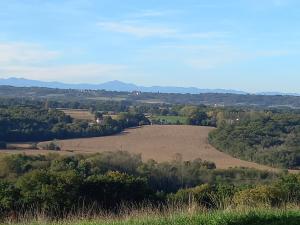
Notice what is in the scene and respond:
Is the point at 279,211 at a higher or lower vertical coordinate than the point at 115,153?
higher

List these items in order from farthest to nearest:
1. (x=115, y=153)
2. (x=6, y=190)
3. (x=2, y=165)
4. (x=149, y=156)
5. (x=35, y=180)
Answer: (x=149, y=156) → (x=115, y=153) → (x=2, y=165) → (x=35, y=180) → (x=6, y=190)

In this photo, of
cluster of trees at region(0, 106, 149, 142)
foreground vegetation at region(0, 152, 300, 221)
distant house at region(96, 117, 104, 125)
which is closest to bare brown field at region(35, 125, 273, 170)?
cluster of trees at region(0, 106, 149, 142)

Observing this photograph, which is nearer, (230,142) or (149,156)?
(149,156)

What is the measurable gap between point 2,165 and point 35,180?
37.3 feet

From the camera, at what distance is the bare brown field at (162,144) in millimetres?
41594

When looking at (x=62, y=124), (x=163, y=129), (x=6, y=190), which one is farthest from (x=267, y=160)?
(x=6, y=190)

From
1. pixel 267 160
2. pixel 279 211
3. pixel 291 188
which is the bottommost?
pixel 267 160

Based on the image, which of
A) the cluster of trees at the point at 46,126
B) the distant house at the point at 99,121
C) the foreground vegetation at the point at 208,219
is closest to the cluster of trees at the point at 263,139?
the cluster of trees at the point at 46,126

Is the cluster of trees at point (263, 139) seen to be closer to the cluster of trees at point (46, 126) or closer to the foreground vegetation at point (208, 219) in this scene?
the cluster of trees at point (46, 126)

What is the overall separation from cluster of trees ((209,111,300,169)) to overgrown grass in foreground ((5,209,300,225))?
107 feet

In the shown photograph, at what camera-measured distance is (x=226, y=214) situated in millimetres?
8219

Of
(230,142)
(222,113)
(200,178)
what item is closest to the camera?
(200,178)

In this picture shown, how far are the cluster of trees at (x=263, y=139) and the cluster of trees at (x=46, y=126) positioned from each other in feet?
34.3

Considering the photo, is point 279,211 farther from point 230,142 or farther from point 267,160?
point 230,142
